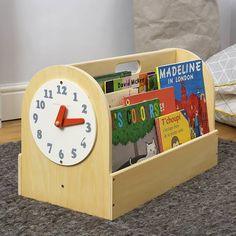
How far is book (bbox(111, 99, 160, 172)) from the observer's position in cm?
102

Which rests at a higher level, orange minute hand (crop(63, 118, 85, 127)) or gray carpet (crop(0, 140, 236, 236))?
orange minute hand (crop(63, 118, 85, 127))

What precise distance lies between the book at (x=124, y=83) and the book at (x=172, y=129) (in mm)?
107

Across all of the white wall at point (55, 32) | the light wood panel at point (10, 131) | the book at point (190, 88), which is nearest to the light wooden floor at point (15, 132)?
the light wood panel at point (10, 131)

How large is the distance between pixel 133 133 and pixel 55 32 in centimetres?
86

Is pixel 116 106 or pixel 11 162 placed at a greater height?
pixel 116 106

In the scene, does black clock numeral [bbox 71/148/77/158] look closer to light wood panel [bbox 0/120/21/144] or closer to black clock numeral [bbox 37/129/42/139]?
black clock numeral [bbox 37/129/42/139]

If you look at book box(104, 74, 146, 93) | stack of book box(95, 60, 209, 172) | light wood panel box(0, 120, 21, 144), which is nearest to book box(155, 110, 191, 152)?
stack of book box(95, 60, 209, 172)

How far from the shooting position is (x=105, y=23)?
1.94 metres

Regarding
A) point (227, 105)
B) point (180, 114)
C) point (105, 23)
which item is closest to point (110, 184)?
point (180, 114)

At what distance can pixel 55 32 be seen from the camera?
1.81 m

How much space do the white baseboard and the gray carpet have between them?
0.60m

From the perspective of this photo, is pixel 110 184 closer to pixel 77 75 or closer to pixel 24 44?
pixel 77 75

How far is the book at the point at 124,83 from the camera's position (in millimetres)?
1128

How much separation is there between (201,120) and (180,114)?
103 millimetres
